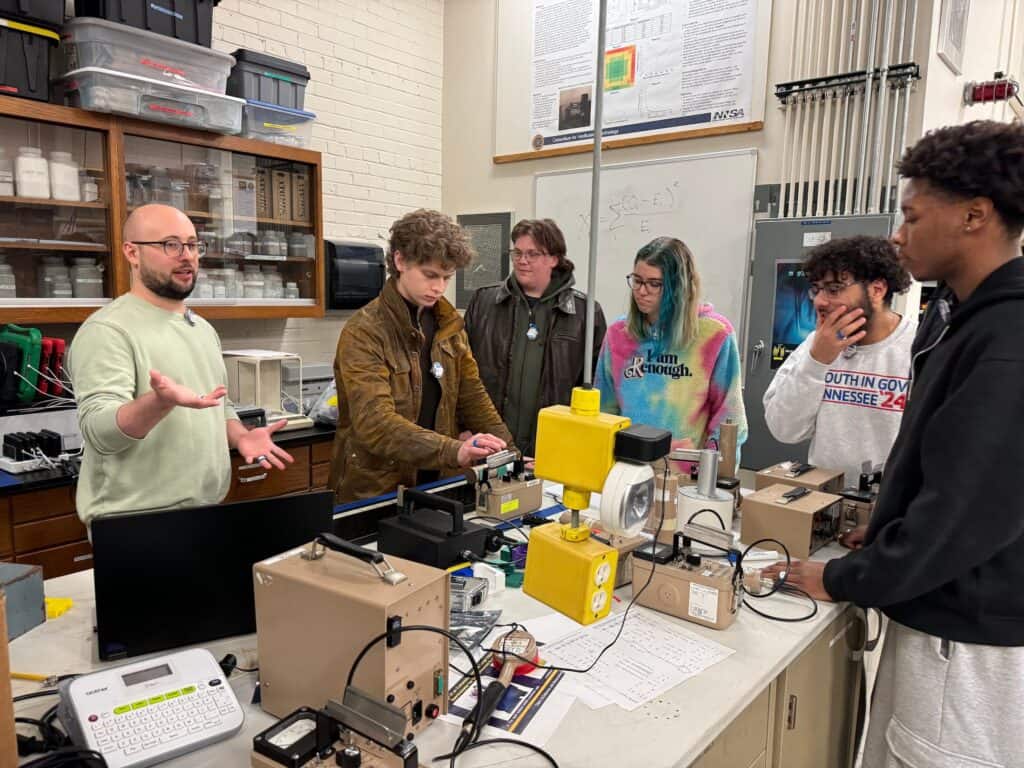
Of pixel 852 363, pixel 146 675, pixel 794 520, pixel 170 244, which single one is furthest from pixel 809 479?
pixel 170 244

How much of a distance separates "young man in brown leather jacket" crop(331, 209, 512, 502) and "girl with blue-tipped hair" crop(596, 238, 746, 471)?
0.57m

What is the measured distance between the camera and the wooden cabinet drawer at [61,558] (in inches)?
93.5

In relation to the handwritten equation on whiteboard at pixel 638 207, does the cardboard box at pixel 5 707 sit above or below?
below

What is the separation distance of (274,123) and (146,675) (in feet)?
9.54

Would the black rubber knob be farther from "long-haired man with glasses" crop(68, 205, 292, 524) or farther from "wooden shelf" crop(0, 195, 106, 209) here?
"wooden shelf" crop(0, 195, 106, 209)

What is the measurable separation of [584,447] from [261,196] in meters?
2.78

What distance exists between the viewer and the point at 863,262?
1.89 metres

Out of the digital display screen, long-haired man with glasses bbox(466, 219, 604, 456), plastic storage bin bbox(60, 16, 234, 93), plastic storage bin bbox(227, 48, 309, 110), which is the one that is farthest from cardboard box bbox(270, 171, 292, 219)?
the digital display screen

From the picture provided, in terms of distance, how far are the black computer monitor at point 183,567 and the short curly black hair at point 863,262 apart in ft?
4.95

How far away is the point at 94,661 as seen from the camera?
1130mm

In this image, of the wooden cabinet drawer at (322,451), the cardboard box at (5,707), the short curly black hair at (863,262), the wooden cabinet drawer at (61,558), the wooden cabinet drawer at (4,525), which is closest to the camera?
the cardboard box at (5,707)

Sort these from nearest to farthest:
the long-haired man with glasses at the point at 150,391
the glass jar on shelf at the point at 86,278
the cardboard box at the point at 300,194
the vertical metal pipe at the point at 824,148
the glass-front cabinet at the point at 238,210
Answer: the long-haired man with glasses at the point at 150,391 < the glass jar on shelf at the point at 86,278 < the glass-front cabinet at the point at 238,210 < the vertical metal pipe at the point at 824,148 < the cardboard box at the point at 300,194

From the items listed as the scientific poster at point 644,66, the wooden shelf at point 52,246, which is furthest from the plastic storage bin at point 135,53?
the scientific poster at point 644,66

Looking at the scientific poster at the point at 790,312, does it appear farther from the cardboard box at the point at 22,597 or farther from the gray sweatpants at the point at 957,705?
the cardboard box at the point at 22,597
